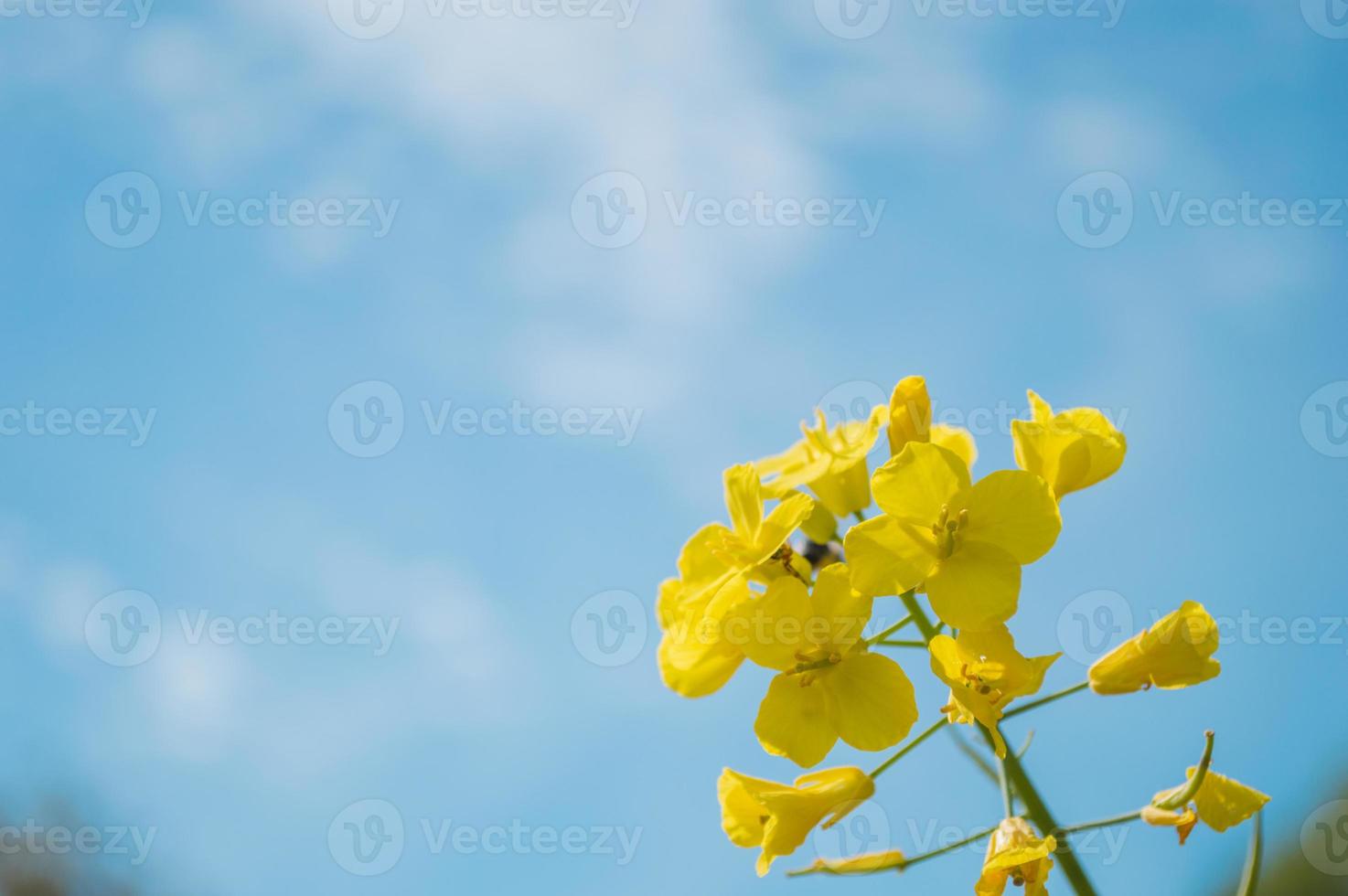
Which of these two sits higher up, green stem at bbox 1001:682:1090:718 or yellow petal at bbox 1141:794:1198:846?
green stem at bbox 1001:682:1090:718

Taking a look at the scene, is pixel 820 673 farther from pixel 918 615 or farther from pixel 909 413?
pixel 909 413

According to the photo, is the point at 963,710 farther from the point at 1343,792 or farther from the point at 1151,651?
the point at 1343,792

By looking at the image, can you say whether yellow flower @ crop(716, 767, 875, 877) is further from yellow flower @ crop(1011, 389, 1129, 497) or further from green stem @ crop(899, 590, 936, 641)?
yellow flower @ crop(1011, 389, 1129, 497)

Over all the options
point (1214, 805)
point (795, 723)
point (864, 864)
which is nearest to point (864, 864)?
point (864, 864)

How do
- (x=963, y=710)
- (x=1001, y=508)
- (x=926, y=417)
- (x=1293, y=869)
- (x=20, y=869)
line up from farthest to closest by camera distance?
1. (x=1293, y=869)
2. (x=20, y=869)
3. (x=926, y=417)
4. (x=1001, y=508)
5. (x=963, y=710)

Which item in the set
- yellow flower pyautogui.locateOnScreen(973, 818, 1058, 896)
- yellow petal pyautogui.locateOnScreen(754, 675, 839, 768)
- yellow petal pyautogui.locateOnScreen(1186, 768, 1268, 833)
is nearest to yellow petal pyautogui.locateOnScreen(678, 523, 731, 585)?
yellow petal pyautogui.locateOnScreen(754, 675, 839, 768)

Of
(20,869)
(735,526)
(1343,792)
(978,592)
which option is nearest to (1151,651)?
(978,592)
